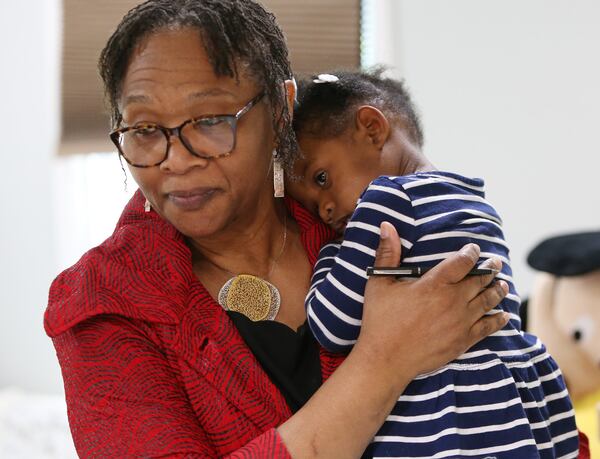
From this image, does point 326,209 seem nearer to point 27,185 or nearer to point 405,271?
point 405,271

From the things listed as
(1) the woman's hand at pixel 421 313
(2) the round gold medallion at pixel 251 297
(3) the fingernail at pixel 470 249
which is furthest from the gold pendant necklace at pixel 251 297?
(3) the fingernail at pixel 470 249

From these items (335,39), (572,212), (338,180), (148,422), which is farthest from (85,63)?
(148,422)

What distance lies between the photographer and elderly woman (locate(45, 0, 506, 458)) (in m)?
1.23

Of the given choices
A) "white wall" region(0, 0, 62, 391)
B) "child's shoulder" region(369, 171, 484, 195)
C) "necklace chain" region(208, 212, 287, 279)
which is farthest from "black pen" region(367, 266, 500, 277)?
"white wall" region(0, 0, 62, 391)

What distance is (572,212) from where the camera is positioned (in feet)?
13.8

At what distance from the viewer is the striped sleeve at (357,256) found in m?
1.31

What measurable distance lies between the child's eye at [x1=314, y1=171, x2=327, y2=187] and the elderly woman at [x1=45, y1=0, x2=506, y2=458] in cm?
7

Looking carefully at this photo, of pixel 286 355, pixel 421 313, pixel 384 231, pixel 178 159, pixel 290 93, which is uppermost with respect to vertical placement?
pixel 290 93

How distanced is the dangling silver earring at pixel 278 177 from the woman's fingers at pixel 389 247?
0.33 metres

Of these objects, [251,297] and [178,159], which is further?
[251,297]

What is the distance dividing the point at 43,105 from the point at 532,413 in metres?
3.71

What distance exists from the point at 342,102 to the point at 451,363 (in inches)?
22.2

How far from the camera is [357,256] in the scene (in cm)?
132

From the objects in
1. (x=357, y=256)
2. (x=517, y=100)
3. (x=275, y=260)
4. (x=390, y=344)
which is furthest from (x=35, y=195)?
(x=390, y=344)
